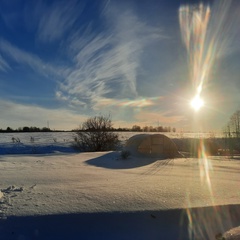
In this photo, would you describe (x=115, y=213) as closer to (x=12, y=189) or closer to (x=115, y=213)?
(x=115, y=213)

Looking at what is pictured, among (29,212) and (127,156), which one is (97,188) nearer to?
(29,212)

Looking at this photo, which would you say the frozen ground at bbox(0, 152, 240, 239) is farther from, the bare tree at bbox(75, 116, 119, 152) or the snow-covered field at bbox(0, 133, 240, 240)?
the bare tree at bbox(75, 116, 119, 152)

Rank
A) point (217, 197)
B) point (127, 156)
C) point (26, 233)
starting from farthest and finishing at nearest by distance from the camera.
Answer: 1. point (127, 156)
2. point (217, 197)
3. point (26, 233)

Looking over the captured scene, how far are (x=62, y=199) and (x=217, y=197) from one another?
3.40 m

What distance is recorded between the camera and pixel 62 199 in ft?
17.3

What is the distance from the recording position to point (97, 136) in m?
27.5

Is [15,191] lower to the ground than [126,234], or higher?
higher

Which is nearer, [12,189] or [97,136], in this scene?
[12,189]

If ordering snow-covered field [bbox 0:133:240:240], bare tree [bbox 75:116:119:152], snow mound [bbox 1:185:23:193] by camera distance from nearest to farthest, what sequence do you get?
1. snow-covered field [bbox 0:133:240:240]
2. snow mound [bbox 1:185:23:193]
3. bare tree [bbox 75:116:119:152]

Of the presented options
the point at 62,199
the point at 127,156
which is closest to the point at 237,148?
the point at 127,156

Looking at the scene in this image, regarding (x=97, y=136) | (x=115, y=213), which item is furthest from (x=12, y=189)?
(x=97, y=136)

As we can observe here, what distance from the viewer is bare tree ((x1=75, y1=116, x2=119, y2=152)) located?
90.4 feet

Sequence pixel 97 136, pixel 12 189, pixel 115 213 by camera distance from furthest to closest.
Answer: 1. pixel 97 136
2. pixel 12 189
3. pixel 115 213

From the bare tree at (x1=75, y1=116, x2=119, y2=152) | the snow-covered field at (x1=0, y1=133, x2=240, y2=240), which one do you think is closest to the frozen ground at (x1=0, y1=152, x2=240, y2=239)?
the snow-covered field at (x1=0, y1=133, x2=240, y2=240)
